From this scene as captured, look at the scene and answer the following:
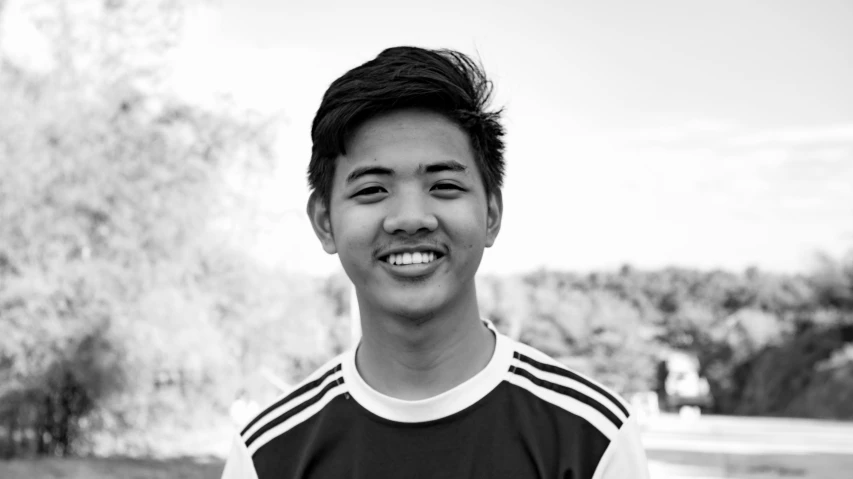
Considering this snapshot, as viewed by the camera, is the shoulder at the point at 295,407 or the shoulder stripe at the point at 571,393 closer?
the shoulder stripe at the point at 571,393

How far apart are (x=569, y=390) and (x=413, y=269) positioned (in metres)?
0.39

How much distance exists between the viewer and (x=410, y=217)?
1.69 metres

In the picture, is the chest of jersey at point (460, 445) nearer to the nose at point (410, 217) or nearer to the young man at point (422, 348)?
the young man at point (422, 348)

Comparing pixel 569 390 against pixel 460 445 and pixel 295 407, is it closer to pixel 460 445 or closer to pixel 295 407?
pixel 460 445

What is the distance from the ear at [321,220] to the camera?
196 cm

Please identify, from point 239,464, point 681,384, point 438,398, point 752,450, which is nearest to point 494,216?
point 438,398

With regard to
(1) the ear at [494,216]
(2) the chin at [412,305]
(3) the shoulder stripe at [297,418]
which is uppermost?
(1) the ear at [494,216]

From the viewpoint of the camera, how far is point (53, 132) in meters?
11.6

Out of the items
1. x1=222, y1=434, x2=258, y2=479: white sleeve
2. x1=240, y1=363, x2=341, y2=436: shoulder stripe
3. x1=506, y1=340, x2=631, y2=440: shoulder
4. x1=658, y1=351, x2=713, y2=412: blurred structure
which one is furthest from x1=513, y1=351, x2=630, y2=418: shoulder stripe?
x1=658, y1=351, x2=713, y2=412: blurred structure

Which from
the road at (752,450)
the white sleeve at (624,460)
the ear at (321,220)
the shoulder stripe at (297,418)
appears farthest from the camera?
the road at (752,450)

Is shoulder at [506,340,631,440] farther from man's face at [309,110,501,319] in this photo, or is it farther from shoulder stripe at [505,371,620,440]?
man's face at [309,110,501,319]

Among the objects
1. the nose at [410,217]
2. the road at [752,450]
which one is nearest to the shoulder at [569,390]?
the nose at [410,217]

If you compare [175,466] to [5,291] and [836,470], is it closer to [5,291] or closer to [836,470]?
[5,291]

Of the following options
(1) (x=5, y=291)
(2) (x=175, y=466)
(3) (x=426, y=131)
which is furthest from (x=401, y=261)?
(1) (x=5, y=291)
